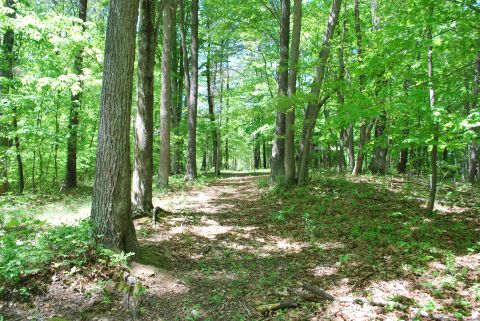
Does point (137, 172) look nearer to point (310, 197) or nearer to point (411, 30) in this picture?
point (310, 197)

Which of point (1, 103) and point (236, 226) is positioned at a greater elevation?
point (1, 103)

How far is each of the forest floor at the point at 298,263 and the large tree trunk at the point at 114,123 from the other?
2.44ft

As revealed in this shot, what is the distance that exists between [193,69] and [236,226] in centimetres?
993

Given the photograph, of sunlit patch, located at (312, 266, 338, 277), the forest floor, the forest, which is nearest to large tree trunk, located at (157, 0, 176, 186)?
the forest

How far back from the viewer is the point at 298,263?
5648 millimetres

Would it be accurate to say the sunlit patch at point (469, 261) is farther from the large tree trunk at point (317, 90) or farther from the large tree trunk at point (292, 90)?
the large tree trunk at point (292, 90)

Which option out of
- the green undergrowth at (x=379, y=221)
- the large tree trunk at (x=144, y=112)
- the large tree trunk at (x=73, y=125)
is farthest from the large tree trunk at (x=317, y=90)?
the large tree trunk at (x=73, y=125)

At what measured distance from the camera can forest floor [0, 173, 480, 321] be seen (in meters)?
3.94

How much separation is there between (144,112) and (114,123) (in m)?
2.93

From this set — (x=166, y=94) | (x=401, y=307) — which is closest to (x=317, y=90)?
(x=166, y=94)

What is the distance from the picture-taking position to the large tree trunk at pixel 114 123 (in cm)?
463

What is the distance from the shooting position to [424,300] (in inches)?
163

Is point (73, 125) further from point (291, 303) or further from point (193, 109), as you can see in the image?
point (291, 303)

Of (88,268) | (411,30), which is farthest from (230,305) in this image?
(411,30)
